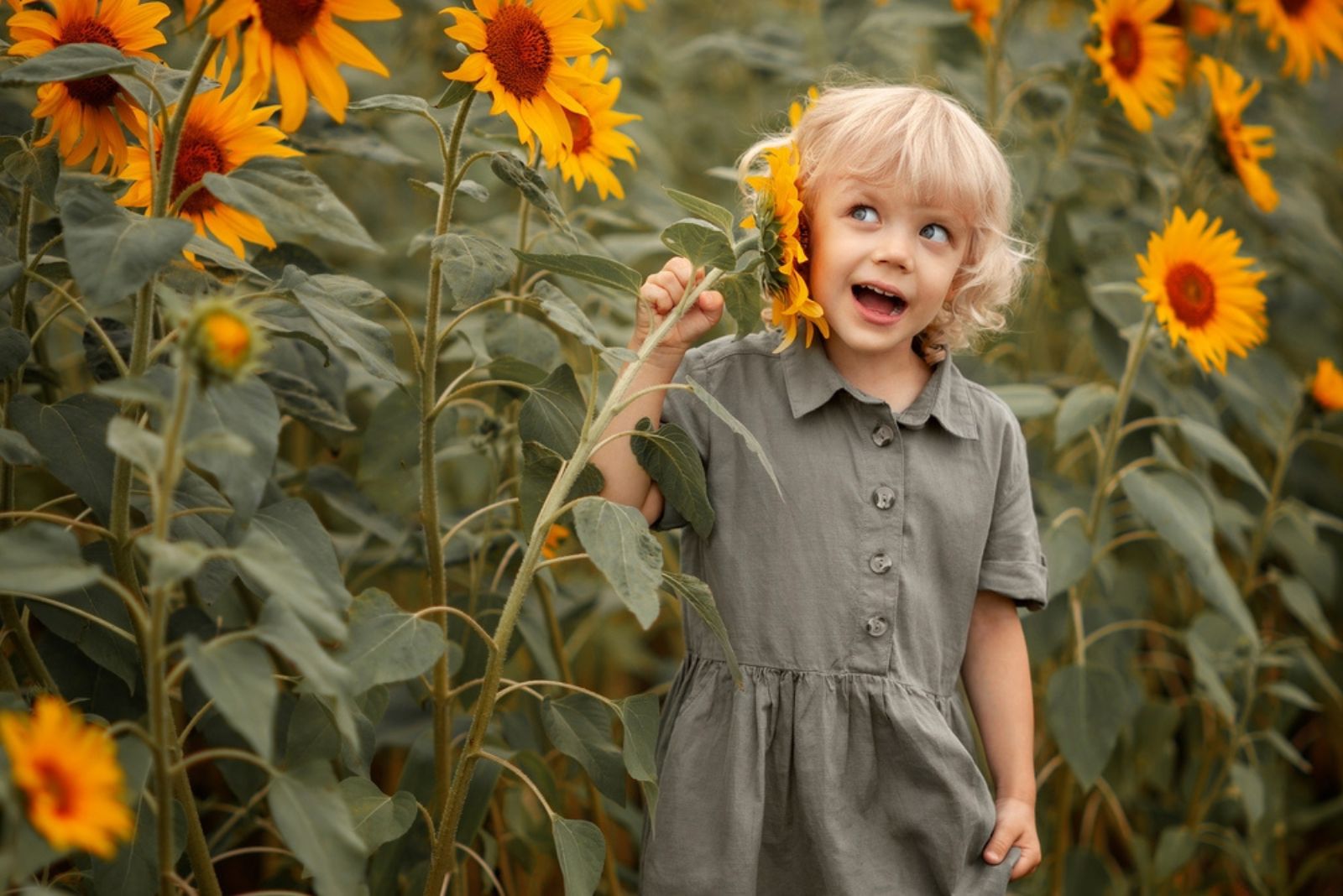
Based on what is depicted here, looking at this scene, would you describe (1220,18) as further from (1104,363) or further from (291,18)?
(291,18)

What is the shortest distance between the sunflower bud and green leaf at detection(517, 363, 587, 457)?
41 centimetres

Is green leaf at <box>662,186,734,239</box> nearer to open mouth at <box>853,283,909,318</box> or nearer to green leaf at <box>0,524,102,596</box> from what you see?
open mouth at <box>853,283,909,318</box>

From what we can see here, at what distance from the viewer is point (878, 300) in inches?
50.9

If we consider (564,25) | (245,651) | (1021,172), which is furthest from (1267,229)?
(245,651)

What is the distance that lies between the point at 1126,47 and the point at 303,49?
1.32 metres

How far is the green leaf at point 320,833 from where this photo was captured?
0.90 m

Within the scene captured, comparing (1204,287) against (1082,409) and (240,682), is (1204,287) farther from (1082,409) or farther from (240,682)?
→ (240,682)

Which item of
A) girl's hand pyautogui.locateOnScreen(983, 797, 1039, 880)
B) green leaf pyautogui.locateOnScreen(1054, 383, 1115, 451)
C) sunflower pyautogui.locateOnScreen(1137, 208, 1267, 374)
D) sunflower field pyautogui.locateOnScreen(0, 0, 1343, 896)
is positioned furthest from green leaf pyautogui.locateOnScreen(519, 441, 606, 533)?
sunflower pyautogui.locateOnScreen(1137, 208, 1267, 374)

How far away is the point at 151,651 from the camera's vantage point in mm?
886

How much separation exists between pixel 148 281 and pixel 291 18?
0.77 ft

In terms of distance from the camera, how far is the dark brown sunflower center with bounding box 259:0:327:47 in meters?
0.98

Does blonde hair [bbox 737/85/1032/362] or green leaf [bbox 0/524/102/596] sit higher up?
blonde hair [bbox 737/85/1032/362]

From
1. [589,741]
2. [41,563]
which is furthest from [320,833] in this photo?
[589,741]

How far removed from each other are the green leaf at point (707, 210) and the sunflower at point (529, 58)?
14 centimetres
